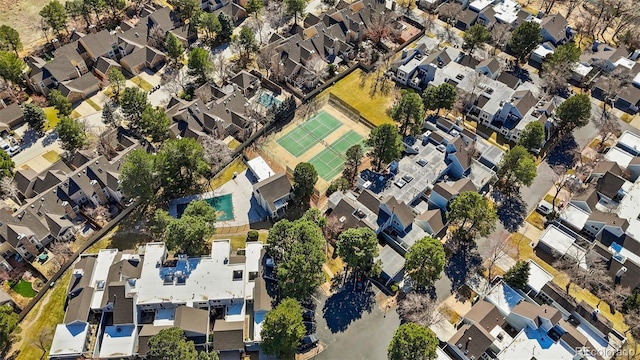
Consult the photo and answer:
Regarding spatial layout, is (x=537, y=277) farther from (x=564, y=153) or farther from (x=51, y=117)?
(x=51, y=117)

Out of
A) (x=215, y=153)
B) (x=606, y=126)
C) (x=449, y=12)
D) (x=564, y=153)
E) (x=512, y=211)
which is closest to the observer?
(x=512, y=211)

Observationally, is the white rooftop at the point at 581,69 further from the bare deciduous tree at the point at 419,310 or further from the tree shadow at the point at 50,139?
the tree shadow at the point at 50,139

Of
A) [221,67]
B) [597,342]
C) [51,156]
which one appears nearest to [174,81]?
A: [221,67]

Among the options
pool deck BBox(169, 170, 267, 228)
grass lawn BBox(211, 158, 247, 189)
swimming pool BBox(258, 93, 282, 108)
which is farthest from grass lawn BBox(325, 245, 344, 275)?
swimming pool BBox(258, 93, 282, 108)

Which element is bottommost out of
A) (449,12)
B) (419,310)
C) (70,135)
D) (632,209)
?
(419,310)

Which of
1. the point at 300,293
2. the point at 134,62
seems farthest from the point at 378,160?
the point at 134,62

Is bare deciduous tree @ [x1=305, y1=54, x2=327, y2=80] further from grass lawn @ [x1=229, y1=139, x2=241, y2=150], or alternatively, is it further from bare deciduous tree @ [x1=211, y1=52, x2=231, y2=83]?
grass lawn @ [x1=229, y1=139, x2=241, y2=150]
